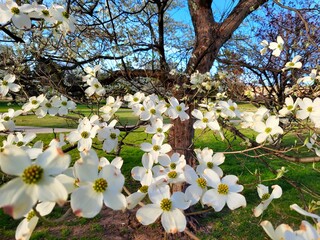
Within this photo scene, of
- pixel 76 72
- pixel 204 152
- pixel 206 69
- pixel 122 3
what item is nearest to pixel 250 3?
pixel 206 69

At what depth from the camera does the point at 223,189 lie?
2.62 ft

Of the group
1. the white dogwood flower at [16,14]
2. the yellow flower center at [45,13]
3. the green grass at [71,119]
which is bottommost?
the green grass at [71,119]

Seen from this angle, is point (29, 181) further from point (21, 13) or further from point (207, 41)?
point (207, 41)

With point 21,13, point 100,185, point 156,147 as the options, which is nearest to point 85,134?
point 156,147

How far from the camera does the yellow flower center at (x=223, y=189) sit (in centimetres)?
79

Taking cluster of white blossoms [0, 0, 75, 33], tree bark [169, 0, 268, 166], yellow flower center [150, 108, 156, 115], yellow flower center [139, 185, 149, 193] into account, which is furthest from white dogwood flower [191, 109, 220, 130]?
tree bark [169, 0, 268, 166]

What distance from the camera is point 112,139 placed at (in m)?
1.29

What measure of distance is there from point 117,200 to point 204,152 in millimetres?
482

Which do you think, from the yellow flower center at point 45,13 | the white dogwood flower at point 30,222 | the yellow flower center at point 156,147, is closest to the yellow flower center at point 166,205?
the white dogwood flower at point 30,222

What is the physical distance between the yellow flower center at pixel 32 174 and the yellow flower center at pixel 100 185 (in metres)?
0.12

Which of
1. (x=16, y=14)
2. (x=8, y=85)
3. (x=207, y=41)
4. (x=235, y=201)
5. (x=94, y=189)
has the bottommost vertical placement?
(x=235, y=201)

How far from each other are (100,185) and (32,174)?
0.14 metres

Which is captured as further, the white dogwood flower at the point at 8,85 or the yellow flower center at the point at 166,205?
the white dogwood flower at the point at 8,85

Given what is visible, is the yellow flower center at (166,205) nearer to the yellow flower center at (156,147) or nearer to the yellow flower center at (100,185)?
the yellow flower center at (100,185)
